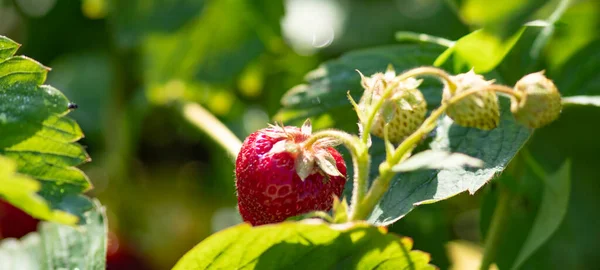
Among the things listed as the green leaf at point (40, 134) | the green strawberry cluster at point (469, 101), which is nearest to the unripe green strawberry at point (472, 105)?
the green strawberry cluster at point (469, 101)

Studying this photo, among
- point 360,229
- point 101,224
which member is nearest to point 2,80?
point 101,224

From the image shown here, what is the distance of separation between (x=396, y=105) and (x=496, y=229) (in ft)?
0.83

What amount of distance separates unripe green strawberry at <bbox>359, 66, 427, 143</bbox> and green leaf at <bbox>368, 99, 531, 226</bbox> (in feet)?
0.16

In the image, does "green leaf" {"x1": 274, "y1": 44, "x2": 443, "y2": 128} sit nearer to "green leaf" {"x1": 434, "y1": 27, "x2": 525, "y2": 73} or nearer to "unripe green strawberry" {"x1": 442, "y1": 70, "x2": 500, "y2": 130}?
"green leaf" {"x1": 434, "y1": 27, "x2": 525, "y2": 73}

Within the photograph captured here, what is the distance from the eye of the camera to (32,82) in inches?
28.3

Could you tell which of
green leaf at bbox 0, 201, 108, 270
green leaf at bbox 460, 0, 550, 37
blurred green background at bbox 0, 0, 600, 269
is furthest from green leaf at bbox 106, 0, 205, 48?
green leaf at bbox 0, 201, 108, 270

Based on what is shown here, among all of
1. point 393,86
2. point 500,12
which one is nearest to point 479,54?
point 393,86

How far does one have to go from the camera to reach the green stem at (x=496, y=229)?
0.87 meters

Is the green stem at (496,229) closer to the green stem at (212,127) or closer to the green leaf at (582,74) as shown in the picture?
the green leaf at (582,74)

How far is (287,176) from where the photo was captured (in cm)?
A: 70

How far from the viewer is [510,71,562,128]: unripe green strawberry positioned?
2.20 ft

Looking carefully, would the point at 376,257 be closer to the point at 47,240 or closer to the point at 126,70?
the point at 47,240

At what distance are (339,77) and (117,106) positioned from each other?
2.24 ft

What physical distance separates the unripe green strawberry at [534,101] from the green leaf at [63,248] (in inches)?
14.7
